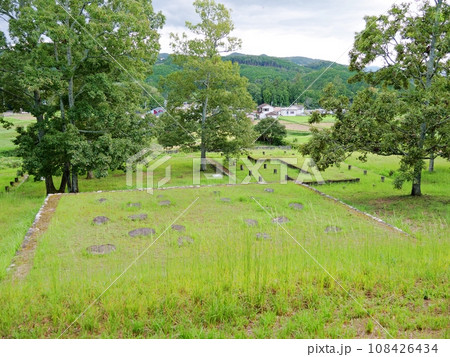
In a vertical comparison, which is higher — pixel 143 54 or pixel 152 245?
pixel 143 54

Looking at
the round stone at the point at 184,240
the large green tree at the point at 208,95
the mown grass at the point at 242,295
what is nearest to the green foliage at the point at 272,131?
the large green tree at the point at 208,95

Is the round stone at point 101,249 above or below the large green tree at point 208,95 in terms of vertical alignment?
below

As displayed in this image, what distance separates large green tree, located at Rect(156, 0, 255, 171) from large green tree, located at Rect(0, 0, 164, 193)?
574cm

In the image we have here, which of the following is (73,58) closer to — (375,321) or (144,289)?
(144,289)

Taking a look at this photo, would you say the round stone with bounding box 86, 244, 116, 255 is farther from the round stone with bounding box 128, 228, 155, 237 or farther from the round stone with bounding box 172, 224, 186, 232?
the round stone with bounding box 172, 224, 186, 232

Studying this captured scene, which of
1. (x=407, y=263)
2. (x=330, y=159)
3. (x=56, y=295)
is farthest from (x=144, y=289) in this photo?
(x=330, y=159)

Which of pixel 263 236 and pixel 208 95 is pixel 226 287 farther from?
pixel 208 95

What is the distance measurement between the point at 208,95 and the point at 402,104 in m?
13.4

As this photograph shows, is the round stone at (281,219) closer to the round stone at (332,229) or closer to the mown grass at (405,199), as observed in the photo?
the round stone at (332,229)

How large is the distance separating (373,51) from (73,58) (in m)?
13.0

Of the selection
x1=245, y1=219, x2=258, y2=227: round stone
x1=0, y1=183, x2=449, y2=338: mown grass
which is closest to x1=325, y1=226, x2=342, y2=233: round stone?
x1=0, y1=183, x2=449, y2=338: mown grass

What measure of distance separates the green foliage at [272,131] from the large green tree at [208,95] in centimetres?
1315

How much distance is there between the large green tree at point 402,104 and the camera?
11570 mm

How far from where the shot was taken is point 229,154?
22578 mm
